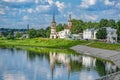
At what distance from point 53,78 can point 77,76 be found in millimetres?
4481

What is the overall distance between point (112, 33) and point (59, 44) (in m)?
31.7

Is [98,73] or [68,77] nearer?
[68,77]

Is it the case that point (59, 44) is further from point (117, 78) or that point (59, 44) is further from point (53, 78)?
point (117, 78)

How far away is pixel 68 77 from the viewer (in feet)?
193

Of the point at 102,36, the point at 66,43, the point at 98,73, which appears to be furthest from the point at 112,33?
the point at 98,73

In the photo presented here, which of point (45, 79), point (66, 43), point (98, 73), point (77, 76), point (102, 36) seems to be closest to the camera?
point (45, 79)

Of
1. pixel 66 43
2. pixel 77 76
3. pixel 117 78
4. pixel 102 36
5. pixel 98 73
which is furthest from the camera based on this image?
pixel 102 36

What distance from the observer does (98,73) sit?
6412 cm

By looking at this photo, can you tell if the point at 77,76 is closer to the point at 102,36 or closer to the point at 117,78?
the point at 117,78

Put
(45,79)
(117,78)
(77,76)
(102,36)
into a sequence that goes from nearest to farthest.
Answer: (117,78) < (45,79) < (77,76) < (102,36)

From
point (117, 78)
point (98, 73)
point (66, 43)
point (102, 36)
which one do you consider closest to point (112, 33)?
point (102, 36)

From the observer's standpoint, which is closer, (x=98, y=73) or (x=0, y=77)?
(x=0, y=77)

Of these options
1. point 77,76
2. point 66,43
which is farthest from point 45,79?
point 66,43

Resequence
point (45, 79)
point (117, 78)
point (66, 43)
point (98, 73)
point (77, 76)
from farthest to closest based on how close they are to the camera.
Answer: point (66, 43) → point (98, 73) → point (77, 76) → point (45, 79) → point (117, 78)
